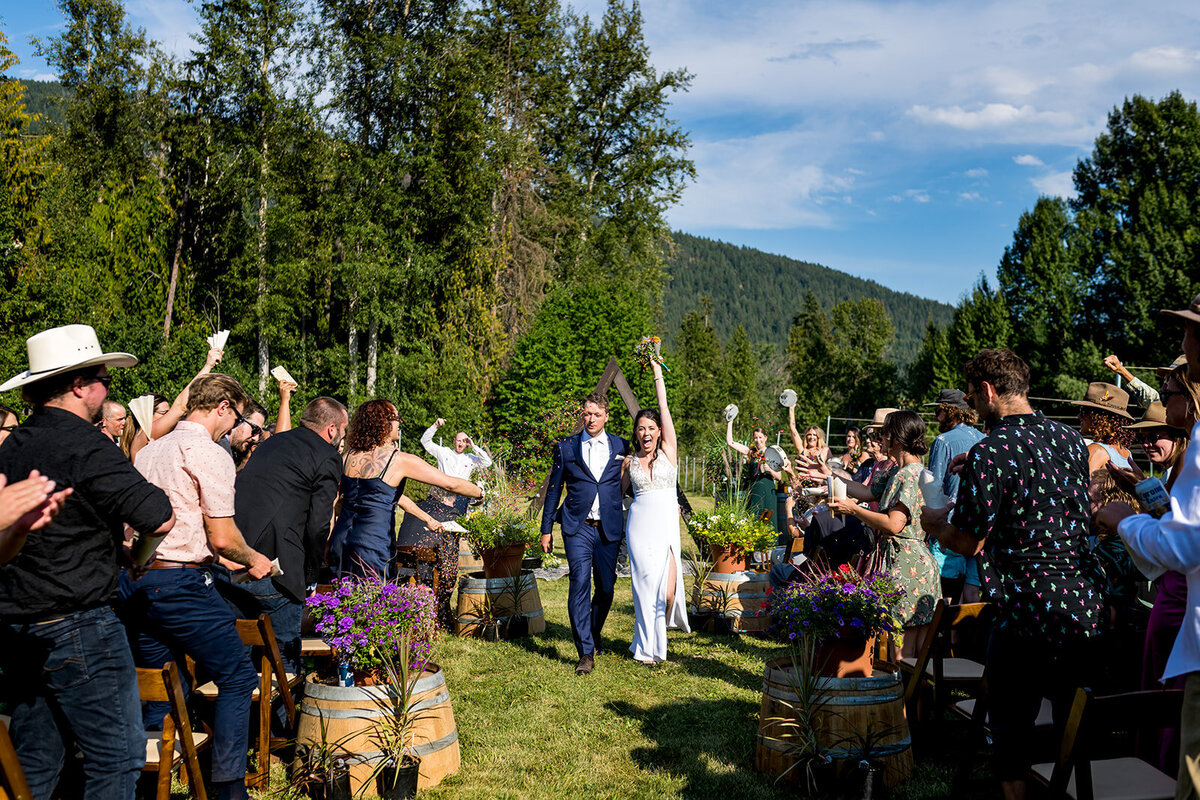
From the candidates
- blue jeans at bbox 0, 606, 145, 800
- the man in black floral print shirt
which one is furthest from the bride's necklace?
blue jeans at bbox 0, 606, 145, 800

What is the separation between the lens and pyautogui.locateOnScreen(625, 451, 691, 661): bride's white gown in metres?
6.81

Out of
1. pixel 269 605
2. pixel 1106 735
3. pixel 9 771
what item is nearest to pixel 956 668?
pixel 1106 735

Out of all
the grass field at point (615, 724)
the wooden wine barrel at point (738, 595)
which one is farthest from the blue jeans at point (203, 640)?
the wooden wine barrel at point (738, 595)

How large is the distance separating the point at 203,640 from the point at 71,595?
95 centimetres

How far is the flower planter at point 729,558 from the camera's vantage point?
321 inches

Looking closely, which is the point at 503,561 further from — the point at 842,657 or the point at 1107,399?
the point at 1107,399

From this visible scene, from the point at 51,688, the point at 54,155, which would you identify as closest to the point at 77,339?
the point at 51,688

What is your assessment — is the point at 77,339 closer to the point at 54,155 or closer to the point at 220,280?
the point at 220,280

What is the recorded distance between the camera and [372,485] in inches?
240

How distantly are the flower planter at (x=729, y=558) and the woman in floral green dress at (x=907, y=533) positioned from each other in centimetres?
280

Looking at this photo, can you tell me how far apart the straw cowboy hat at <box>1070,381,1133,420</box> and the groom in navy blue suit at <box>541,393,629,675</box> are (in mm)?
A: 3517

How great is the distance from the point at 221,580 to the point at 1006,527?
4.09 metres

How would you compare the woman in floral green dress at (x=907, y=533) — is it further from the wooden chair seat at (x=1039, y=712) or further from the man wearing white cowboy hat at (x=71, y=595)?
the man wearing white cowboy hat at (x=71, y=595)

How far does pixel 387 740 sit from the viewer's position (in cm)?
428
